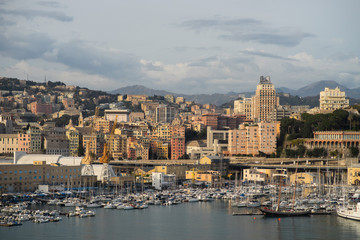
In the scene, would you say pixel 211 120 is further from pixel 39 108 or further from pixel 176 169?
pixel 39 108

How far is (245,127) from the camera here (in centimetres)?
8412

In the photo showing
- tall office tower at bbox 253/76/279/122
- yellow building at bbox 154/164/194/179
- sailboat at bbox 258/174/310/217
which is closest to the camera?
sailboat at bbox 258/174/310/217

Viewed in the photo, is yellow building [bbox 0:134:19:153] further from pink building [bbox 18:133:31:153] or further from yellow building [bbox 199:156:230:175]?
yellow building [bbox 199:156:230:175]

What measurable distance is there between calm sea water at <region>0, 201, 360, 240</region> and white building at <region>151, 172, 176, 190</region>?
1423 centimetres

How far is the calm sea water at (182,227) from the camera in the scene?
123ft

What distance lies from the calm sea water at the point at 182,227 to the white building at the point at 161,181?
46.7ft

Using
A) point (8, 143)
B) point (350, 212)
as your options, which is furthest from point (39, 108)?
point (350, 212)

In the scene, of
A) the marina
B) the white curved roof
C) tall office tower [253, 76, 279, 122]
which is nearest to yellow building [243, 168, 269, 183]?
the marina

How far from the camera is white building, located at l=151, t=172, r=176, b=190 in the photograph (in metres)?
60.7

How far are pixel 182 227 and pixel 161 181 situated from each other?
2044 centimetres

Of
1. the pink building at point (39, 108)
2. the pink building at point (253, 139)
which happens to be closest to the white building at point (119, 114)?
the pink building at point (39, 108)

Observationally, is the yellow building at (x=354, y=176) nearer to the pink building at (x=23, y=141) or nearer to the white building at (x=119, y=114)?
the pink building at (x=23, y=141)

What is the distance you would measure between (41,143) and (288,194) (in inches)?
1661

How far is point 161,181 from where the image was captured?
2391 inches
